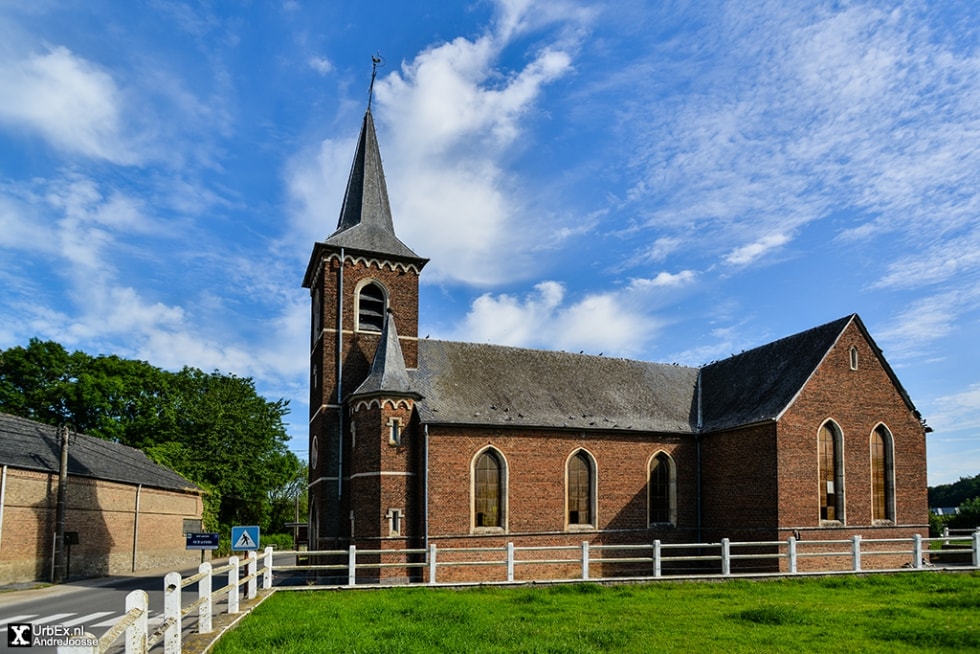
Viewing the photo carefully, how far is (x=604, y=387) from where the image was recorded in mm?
28969

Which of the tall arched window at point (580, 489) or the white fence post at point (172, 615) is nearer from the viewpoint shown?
the white fence post at point (172, 615)

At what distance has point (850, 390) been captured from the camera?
26.0 metres

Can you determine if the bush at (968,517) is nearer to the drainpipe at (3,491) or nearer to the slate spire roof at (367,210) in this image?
the slate spire roof at (367,210)

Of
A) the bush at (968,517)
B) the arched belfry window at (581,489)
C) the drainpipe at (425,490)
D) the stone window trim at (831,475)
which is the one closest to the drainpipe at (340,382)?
A: the drainpipe at (425,490)

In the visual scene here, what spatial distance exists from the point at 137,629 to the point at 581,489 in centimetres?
2143

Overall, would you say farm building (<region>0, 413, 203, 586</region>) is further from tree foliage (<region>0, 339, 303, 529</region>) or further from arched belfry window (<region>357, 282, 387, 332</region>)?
arched belfry window (<region>357, 282, 387, 332</region>)

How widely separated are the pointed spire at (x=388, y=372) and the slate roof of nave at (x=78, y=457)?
13891 mm

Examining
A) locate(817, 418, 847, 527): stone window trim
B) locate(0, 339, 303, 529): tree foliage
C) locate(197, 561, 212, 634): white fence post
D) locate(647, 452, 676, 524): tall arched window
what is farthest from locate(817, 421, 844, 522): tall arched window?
locate(0, 339, 303, 529): tree foliage

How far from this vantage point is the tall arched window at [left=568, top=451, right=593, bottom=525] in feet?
85.8

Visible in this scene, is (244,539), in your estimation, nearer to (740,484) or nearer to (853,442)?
(740,484)

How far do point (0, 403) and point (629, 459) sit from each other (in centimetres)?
4237

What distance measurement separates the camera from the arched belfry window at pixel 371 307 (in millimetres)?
27125

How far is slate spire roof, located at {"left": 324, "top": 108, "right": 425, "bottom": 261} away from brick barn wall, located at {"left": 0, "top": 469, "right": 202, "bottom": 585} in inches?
588

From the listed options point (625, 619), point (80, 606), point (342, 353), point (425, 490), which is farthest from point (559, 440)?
point (80, 606)
